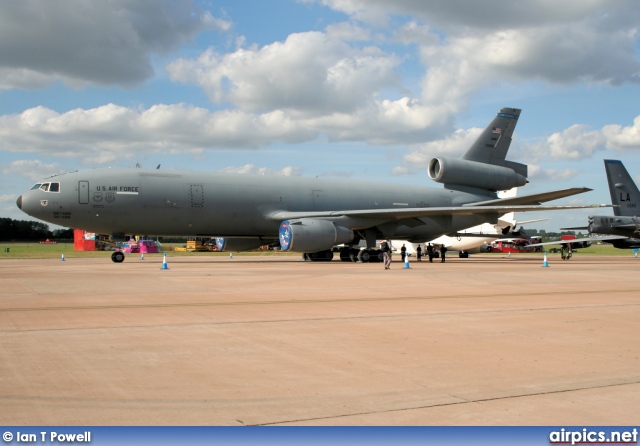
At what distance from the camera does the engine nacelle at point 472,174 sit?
3450cm

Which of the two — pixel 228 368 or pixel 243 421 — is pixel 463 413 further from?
pixel 228 368

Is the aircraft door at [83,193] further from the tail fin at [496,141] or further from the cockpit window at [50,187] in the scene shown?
the tail fin at [496,141]

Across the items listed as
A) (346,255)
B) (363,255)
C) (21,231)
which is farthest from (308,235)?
(21,231)

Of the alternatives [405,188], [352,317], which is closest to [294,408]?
[352,317]

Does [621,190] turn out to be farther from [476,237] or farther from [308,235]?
[308,235]

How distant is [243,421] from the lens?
4293 millimetres

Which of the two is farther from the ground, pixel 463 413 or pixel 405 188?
pixel 405 188

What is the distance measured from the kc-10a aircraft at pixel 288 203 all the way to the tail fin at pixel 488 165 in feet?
0.20

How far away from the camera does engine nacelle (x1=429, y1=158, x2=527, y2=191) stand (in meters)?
34.5

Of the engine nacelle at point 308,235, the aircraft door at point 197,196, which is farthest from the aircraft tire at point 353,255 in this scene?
the aircraft door at point 197,196

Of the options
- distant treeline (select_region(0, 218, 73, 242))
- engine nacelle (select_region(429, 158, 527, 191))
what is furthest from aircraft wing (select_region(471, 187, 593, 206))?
distant treeline (select_region(0, 218, 73, 242))

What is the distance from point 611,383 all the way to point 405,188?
29.9m

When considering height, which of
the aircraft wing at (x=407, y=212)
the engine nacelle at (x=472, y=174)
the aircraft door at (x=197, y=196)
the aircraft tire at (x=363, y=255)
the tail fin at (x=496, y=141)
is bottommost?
the aircraft tire at (x=363, y=255)

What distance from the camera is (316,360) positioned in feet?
21.0
